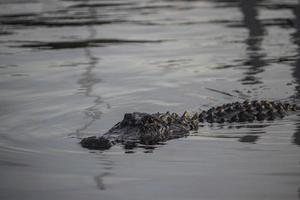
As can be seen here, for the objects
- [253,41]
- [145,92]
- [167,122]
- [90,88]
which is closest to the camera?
[167,122]

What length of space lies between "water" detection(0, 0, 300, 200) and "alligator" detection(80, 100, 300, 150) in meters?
0.19

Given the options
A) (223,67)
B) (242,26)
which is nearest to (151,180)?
(223,67)

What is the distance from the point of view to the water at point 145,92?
6188 millimetres

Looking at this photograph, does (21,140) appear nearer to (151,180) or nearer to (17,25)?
(151,180)

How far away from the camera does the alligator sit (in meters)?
7.64

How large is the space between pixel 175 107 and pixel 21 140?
2.78 meters

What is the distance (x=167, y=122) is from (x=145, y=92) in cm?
277

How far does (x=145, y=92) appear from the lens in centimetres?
1089

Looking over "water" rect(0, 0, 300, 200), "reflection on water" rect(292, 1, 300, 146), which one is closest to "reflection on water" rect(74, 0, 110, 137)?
"water" rect(0, 0, 300, 200)

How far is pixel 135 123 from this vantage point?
26.0 ft

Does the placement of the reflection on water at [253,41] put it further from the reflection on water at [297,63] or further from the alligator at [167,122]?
the alligator at [167,122]

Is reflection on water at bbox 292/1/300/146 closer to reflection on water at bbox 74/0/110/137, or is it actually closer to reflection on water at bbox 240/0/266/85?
reflection on water at bbox 240/0/266/85

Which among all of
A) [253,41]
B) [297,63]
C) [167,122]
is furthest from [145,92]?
[253,41]

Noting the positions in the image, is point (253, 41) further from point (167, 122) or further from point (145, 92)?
point (167, 122)
